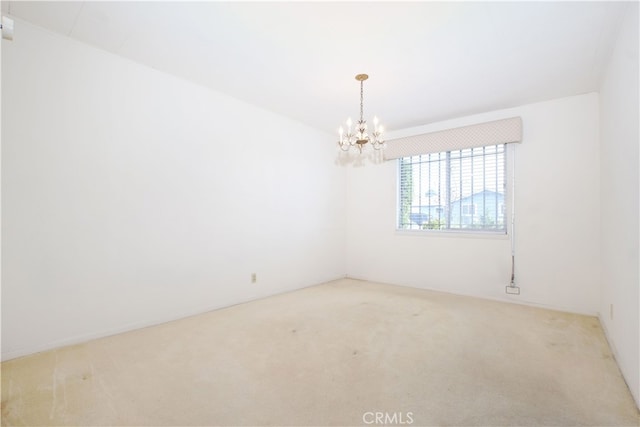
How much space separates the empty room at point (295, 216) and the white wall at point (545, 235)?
0.02m

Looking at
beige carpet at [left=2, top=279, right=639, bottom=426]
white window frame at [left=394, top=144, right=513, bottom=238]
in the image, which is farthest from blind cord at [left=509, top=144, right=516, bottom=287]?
beige carpet at [left=2, top=279, right=639, bottom=426]

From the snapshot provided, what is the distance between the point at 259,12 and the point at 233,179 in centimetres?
203

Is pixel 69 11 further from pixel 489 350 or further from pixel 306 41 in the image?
pixel 489 350

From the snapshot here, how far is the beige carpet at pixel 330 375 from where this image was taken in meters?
1.70

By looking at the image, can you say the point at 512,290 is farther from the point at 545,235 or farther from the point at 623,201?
the point at 623,201

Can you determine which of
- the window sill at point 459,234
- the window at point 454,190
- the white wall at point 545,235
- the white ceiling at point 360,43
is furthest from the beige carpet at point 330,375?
the white ceiling at point 360,43

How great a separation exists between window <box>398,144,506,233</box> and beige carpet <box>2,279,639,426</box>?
1.56 meters

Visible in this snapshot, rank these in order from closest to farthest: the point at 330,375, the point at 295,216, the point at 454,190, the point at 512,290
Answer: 1. the point at 330,375
2. the point at 512,290
3. the point at 454,190
4. the point at 295,216

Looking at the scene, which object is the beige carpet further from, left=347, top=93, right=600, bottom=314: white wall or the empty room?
left=347, top=93, right=600, bottom=314: white wall

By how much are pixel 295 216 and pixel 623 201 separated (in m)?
3.57

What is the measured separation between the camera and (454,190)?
4.52 m

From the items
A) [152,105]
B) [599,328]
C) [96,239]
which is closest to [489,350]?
[599,328]

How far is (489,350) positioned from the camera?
2510 mm

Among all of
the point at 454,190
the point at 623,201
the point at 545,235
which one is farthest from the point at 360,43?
the point at 545,235
